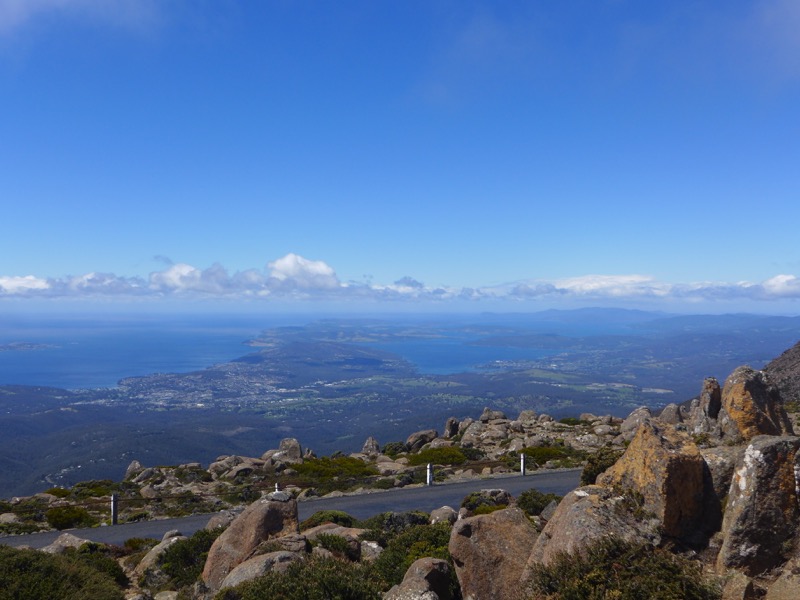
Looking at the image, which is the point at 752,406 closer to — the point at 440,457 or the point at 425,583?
the point at 425,583

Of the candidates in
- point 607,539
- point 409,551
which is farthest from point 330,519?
point 607,539

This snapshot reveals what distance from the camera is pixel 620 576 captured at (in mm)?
7473

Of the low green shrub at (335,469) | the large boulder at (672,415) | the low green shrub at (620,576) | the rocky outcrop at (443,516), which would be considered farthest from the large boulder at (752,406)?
the large boulder at (672,415)

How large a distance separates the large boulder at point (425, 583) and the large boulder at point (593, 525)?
1878 mm

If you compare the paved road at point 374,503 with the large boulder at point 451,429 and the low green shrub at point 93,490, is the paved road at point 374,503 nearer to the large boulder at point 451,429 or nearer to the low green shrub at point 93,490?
the low green shrub at point 93,490

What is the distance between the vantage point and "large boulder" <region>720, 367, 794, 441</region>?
13.1 meters

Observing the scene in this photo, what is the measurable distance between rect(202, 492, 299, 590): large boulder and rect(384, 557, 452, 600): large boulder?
15.8 feet

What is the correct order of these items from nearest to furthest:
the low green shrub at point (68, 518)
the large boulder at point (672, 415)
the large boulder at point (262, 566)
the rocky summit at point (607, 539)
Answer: the rocky summit at point (607, 539) < the large boulder at point (262, 566) < the low green shrub at point (68, 518) < the large boulder at point (672, 415)

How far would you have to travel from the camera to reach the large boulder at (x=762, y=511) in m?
7.72

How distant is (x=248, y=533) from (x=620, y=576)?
9294 mm

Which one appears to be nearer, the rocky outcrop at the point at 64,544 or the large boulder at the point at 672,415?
the rocky outcrop at the point at 64,544

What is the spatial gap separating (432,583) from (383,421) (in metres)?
177

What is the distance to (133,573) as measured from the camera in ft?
51.0

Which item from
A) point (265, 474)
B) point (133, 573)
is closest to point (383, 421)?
point (265, 474)
